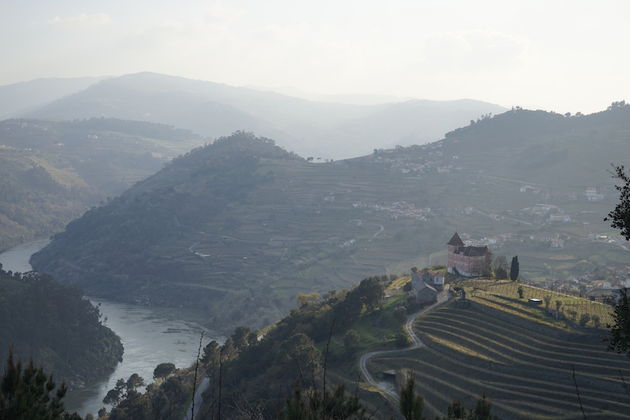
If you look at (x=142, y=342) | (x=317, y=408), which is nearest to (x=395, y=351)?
(x=317, y=408)

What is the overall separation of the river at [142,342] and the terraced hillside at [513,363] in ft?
117

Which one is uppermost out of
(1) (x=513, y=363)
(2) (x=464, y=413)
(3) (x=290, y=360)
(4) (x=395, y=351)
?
(2) (x=464, y=413)

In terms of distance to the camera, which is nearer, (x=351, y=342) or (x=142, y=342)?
(x=351, y=342)

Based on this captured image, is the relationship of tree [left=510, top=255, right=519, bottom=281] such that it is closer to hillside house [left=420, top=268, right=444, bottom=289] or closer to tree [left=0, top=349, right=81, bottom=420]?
hillside house [left=420, top=268, right=444, bottom=289]

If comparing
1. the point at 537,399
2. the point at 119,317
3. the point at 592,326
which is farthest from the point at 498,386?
the point at 119,317

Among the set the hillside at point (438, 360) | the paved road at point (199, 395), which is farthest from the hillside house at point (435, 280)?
the paved road at point (199, 395)

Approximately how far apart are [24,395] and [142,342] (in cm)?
6546

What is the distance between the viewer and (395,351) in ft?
134

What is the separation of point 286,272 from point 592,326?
6245 cm

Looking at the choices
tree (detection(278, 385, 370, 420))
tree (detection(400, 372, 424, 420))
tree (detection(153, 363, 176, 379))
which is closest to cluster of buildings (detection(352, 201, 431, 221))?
tree (detection(153, 363, 176, 379))

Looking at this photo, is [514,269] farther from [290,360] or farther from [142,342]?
[142,342]

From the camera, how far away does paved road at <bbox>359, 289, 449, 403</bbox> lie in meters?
36.2

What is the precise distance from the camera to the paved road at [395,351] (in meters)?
36.2

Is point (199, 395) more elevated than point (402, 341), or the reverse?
point (402, 341)
